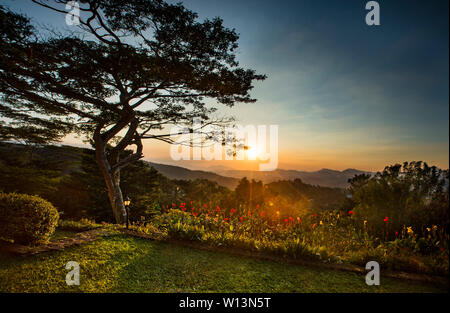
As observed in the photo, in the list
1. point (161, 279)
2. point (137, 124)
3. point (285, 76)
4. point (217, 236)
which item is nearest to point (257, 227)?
point (217, 236)

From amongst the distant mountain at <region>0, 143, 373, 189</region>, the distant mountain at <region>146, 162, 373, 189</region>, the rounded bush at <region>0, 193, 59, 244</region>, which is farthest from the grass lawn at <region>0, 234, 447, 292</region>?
the distant mountain at <region>146, 162, 373, 189</region>

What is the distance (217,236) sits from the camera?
4.75 metres

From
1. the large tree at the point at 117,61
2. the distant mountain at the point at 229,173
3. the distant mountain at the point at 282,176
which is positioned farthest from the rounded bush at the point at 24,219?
the distant mountain at the point at 282,176

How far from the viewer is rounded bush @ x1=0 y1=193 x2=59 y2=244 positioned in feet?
12.9

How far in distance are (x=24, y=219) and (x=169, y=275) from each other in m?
3.43

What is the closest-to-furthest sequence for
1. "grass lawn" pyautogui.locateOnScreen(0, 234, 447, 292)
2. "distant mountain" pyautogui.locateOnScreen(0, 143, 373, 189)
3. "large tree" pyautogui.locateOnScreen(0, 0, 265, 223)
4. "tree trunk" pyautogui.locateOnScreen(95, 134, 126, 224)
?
"grass lawn" pyautogui.locateOnScreen(0, 234, 447, 292) → "large tree" pyautogui.locateOnScreen(0, 0, 265, 223) → "tree trunk" pyautogui.locateOnScreen(95, 134, 126, 224) → "distant mountain" pyautogui.locateOnScreen(0, 143, 373, 189)

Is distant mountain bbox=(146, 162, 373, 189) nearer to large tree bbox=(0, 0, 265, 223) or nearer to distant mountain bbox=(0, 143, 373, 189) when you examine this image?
distant mountain bbox=(0, 143, 373, 189)

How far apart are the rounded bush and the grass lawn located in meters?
0.50

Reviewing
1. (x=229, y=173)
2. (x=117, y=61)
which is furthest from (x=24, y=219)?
(x=229, y=173)

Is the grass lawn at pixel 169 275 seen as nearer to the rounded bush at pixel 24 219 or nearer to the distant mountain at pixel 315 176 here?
the rounded bush at pixel 24 219

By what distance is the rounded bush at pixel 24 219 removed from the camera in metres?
3.95

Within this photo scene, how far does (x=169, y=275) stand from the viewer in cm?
338
